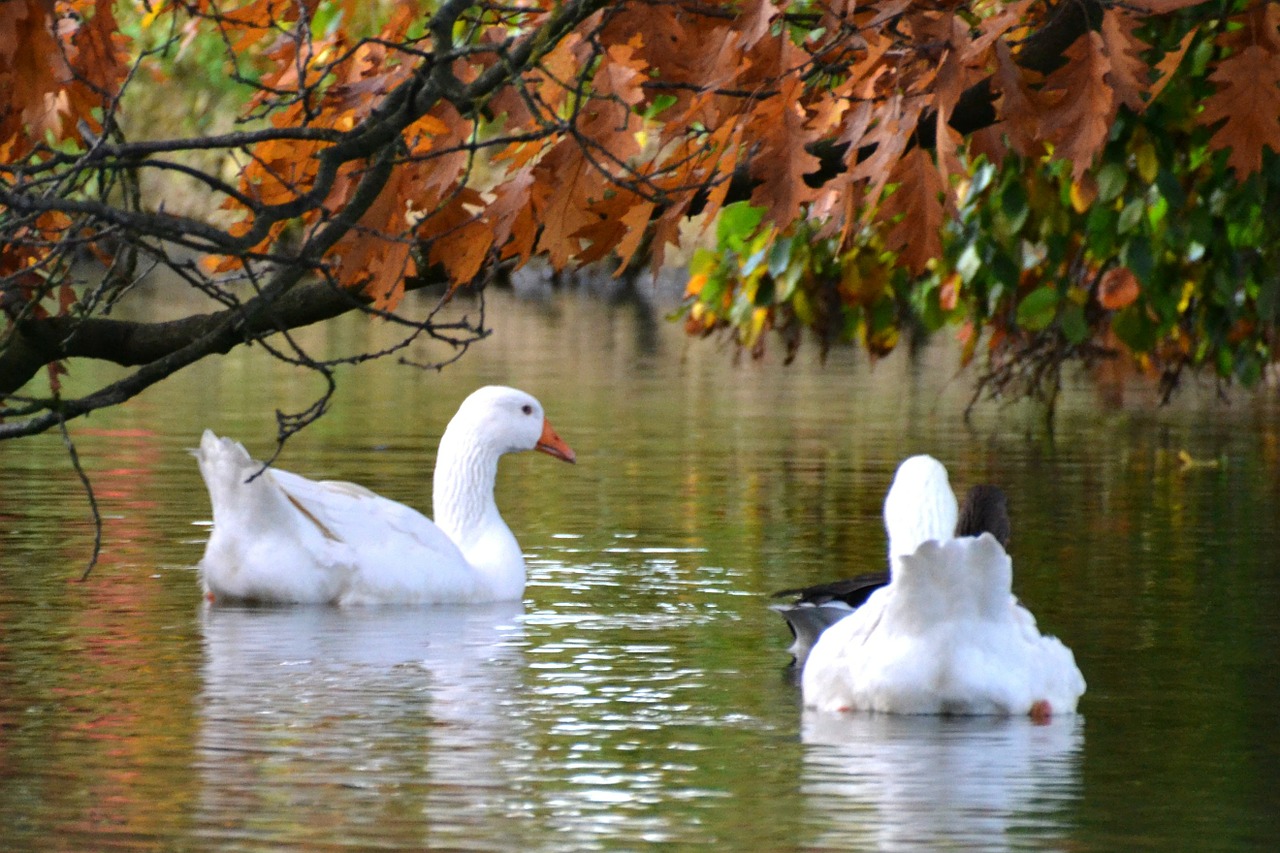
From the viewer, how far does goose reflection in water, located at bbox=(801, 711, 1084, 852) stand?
5.39m

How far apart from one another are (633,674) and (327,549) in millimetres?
2169

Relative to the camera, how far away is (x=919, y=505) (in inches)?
301

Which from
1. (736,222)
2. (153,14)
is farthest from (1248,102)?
(736,222)

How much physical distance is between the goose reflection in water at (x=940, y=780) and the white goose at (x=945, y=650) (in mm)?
53

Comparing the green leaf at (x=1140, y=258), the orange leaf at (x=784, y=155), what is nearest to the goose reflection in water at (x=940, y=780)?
the orange leaf at (x=784, y=155)

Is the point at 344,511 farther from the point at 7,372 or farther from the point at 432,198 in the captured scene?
the point at 432,198

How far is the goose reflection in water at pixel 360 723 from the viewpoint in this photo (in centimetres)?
549

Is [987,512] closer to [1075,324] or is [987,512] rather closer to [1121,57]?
[1121,57]

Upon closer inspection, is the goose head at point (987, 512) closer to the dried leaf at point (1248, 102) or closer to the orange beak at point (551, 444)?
the dried leaf at point (1248, 102)

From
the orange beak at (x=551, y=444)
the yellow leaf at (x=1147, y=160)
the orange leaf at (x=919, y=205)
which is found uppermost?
the yellow leaf at (x=1147, y=160)

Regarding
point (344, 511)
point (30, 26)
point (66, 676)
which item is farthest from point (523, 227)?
point (344, 511)

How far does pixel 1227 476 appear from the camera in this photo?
14.6 meters

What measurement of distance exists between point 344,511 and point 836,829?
4.66 metres

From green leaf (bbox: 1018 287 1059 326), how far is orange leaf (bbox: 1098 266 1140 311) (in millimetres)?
770
